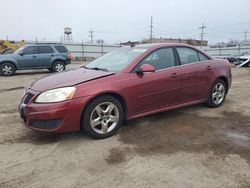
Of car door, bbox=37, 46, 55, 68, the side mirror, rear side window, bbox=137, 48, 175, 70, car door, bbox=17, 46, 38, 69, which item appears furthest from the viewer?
car door, bbox=37, 46, 55, 68

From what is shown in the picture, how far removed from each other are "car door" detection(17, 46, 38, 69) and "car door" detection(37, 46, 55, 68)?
21cm

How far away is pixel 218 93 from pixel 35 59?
33.5ft

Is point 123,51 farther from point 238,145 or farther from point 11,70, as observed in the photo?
point 11,70

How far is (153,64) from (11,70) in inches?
405

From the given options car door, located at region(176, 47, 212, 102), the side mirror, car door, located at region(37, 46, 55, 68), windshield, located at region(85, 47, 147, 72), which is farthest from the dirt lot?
car door, located at region(37, 46, 55, 68)

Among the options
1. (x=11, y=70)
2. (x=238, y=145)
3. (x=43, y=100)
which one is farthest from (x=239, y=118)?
(x=11, y=70)

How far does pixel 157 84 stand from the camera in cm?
437

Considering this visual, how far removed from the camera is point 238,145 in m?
Result: 3.63

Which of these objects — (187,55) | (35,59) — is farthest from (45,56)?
(187,55)

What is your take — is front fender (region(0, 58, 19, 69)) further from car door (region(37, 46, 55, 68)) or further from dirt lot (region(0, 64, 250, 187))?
dirt lot (region(0, 64, 250, 187))

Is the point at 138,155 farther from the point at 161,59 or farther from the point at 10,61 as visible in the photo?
the point at 10,61

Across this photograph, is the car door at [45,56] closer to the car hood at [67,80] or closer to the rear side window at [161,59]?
the car hood at [67,80]

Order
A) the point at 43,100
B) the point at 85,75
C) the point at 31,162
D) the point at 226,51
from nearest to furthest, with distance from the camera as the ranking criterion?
the point at 31,162
the point at 43,100
the point at 85,75
the point at 226,51

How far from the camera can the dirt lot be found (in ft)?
9.01
